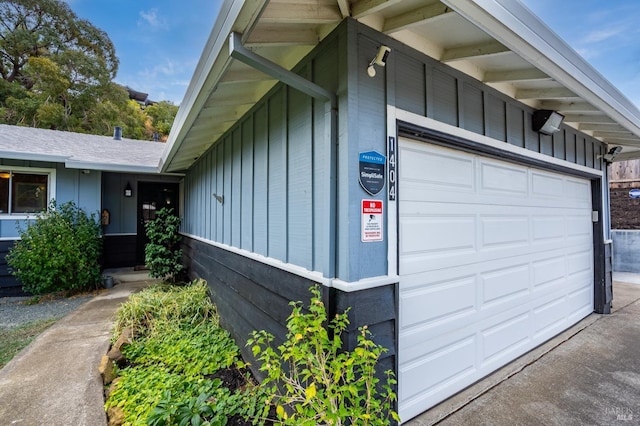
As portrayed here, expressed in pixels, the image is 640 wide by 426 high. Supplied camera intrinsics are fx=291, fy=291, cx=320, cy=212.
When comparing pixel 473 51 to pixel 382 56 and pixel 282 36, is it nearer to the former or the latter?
pixel 382 56

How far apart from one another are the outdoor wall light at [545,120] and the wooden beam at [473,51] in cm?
155

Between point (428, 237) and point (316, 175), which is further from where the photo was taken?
point (428, 237)

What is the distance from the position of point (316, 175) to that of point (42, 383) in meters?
2.97

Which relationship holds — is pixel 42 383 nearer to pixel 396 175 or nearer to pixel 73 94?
pixel 396 175

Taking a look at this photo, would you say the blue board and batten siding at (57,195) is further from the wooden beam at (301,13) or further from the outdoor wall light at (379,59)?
the outdoor wall light at (379,59)

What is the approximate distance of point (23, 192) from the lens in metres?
5.68

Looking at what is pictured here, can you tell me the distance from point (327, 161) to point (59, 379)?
304 centimetres

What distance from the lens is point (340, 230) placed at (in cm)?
168

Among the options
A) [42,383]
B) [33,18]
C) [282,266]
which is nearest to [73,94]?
[33,18]

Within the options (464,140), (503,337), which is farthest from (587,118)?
(503,337)

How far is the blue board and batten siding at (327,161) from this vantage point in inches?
65.4

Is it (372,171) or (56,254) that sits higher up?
(372,171)

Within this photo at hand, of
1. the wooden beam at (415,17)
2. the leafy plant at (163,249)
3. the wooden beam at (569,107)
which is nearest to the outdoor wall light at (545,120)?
the wooden beam at (569,107)

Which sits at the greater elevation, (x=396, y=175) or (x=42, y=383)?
(x=396, y=175)
